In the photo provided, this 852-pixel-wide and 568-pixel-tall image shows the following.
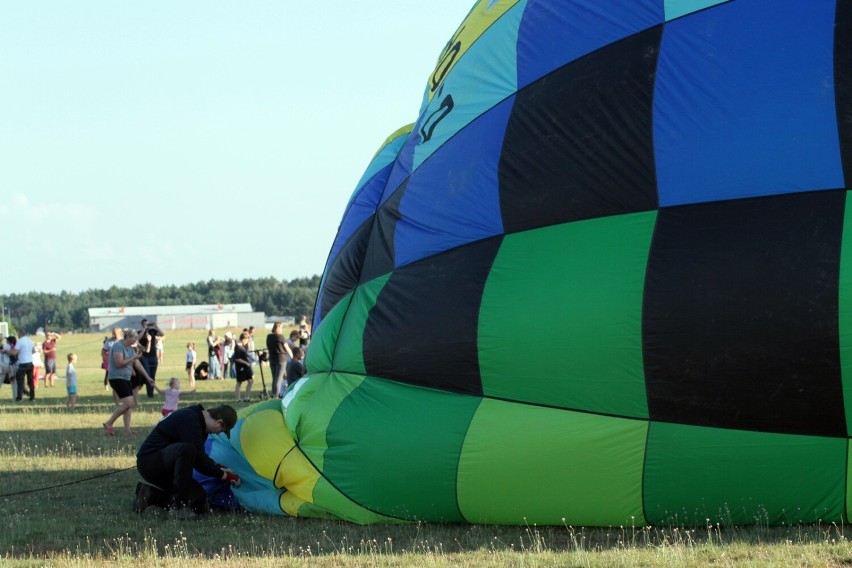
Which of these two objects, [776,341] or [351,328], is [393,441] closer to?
[351,328]

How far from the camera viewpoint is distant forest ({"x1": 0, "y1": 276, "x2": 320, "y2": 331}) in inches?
4695

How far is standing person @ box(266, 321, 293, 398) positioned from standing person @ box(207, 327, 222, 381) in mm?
9057

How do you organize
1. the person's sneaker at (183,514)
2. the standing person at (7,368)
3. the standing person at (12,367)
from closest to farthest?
the person's sneaker at (183,514), the standing person at (12,367), the standing person at (7,368)

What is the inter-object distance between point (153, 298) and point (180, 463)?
130389 millimetres

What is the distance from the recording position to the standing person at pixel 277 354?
1715cm

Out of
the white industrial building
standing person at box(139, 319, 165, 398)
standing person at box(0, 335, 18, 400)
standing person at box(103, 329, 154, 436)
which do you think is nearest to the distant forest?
the white industrial building

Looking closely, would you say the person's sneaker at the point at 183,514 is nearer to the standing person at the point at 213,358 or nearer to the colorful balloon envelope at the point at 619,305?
the colorful balloon envelope at the point at 619,305

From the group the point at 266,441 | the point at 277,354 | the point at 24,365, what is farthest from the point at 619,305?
the point at 24,365

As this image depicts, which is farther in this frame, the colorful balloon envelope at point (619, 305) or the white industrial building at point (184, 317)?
the white industrial building at point (184, 317)

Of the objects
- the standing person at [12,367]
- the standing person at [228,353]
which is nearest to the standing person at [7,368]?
the standing person at [12,367]

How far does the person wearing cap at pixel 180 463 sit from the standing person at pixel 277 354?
9113 millimetres

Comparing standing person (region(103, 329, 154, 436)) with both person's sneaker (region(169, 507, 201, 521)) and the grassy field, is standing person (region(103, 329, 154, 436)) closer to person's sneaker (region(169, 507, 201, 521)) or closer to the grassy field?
the grassy field

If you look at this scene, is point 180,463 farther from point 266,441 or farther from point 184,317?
point 184,317

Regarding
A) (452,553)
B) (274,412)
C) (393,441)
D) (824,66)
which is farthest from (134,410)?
(824,66)
